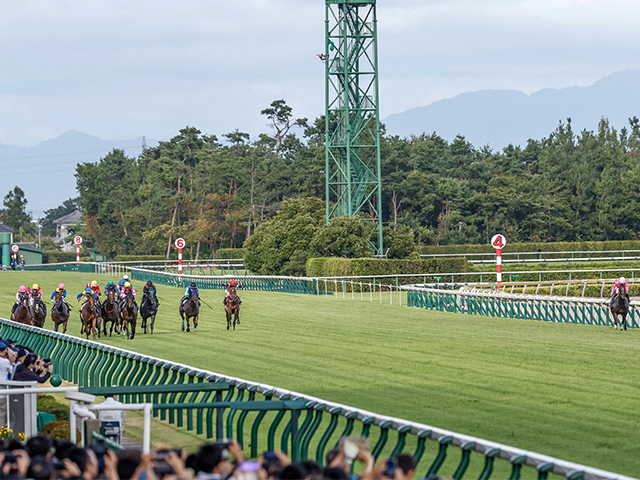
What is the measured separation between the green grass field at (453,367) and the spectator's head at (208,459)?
12.4ft

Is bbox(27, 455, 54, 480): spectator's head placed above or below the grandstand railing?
above

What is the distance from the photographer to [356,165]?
4359cm

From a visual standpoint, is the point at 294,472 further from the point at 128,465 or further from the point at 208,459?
the point at 128,465

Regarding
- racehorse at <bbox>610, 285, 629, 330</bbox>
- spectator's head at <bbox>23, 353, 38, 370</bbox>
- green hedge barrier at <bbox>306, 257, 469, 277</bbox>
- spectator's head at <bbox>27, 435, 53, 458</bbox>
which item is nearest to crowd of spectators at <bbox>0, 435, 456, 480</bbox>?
spectator's head at <bbox>27, 435, 53, 458</bbox>

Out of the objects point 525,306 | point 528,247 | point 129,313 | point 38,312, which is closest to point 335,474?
point 129,313

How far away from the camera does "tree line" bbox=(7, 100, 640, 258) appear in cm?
6556

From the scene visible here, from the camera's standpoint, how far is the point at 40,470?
4.25m

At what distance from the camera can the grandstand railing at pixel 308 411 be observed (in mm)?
5380

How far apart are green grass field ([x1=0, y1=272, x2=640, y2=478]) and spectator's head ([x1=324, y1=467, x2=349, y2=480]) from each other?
3.95 meters

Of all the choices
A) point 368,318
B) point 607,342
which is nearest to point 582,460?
point 607,342

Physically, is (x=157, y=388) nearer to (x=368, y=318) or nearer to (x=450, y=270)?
(x=368, y=318)

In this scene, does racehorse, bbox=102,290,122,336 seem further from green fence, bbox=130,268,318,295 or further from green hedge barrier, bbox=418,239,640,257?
green hedge barrier, bbox=418,239,640,257

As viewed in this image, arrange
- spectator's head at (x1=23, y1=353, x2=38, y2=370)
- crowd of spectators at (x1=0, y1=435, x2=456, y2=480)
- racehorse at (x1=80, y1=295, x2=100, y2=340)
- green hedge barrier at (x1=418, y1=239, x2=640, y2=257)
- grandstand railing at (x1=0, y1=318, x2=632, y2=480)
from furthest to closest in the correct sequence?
green hedge barrier at (x1=418, y1=239, x2=640, y2=257), racehorse at (x1=80, y1=295, x2=100, y2=340), spectator's head at (x1=23, y1=353, x2=38, y2=370), grandstand railing at (x1=0, y1=318, x2=632, y2=480), crowd of spectators at (x1=0, y1=435, x2=456, y2=480)

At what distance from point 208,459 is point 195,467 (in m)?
0.08
